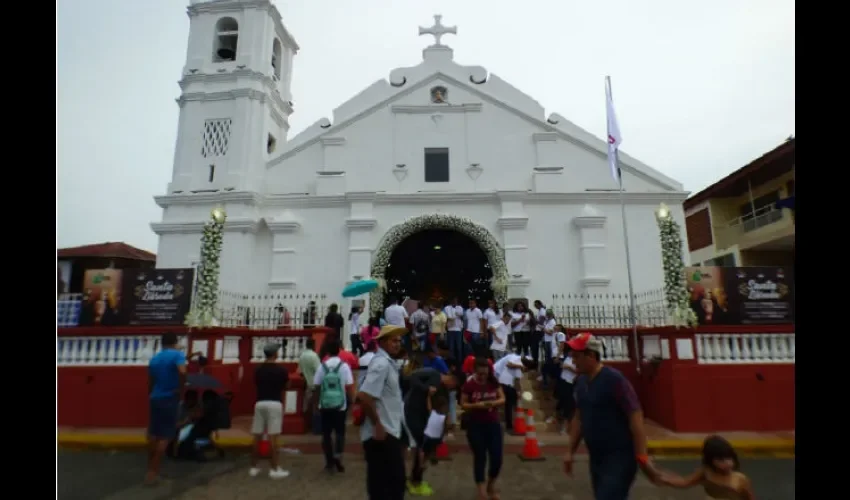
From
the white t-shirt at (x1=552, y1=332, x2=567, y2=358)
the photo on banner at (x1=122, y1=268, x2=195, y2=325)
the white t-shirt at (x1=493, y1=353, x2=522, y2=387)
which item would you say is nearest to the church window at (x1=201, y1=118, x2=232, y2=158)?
the photo on banner at (x1=122, y1=268, x2=195, y2=325)

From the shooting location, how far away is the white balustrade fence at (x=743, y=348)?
28.2 ft

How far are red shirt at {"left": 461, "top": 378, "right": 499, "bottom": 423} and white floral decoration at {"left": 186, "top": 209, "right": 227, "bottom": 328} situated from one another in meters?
6.29

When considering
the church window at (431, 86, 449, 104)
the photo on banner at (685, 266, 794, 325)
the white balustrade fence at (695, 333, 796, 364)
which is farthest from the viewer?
the church window at (431, 86, 449, 104)

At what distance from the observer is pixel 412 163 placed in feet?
54.2

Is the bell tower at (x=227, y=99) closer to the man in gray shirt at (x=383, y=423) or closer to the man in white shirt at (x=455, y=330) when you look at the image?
the man in white shirt at (x=455, y=330)

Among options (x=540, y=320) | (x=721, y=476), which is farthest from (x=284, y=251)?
(x=721, y=476)

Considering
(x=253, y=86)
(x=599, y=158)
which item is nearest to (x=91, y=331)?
(x=253, y=86)

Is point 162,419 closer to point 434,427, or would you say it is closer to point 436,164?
point 434,427

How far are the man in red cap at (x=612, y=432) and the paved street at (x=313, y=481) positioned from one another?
2.15m

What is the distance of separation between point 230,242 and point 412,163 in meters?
6.36

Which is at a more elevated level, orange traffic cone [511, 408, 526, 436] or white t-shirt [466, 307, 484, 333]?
white t-shirt [466, 307, 484, 333]

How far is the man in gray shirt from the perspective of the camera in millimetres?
3834

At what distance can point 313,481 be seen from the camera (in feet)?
19.3

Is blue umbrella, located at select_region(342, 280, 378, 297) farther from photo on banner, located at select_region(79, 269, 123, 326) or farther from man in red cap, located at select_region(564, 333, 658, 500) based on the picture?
man in red cap, located at select_region(564, 333, 658, 500)
